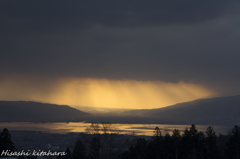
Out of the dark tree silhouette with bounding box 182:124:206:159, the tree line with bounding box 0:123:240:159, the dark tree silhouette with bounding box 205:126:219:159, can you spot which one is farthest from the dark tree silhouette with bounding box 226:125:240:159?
the dark tree silhouette with bounding box 182:124:206:159

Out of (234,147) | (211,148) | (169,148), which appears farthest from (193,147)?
(234,147)

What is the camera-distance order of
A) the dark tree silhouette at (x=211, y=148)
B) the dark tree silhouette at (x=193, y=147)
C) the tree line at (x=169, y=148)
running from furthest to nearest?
the dark tree silhouette at (x=193, y=147)
the dark tree silhouette at (x=211, y=148)
the tree line at (x=169, y=148)

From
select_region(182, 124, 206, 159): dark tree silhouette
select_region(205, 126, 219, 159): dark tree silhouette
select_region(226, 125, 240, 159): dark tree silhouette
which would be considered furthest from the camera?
select_region(182, 124, 206, 159): dark tree silhouette

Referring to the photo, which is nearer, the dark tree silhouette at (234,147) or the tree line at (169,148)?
the tree line at (169,148)

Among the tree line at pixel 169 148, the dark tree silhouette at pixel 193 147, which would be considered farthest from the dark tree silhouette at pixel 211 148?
the dark tree silhouette at pixel 193 147

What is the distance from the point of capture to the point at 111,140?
50906 millimetres

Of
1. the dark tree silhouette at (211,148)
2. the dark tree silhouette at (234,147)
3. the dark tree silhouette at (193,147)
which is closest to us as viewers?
the dark tree silhouette at (234,147)

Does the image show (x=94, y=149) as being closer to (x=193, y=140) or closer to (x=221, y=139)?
(x=193, y=140)

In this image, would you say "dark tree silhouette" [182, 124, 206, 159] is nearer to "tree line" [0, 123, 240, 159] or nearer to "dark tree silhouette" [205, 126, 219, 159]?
"tree line" [0, 123, 240, 159]

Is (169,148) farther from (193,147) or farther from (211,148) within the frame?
(211,148)

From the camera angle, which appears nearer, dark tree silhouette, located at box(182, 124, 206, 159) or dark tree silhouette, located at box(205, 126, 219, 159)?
dark tree silhouette, located at box(205, 126, 219, 159)

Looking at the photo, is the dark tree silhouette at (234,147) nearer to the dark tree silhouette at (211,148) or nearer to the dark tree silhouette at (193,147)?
the dark tree silhouette at (211,148)

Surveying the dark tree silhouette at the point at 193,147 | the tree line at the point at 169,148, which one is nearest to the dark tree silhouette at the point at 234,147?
the tree line at the point at 169,148

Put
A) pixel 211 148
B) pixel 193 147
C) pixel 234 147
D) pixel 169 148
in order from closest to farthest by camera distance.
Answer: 1. pixel 234 147
2. pixel 169 148
3. pixel 211 148
4. pixel 193 147
